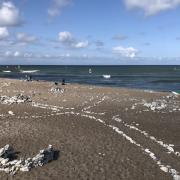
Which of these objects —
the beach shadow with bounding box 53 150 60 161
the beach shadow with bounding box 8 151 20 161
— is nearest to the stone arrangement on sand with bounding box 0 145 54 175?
the beach shadow with bounding box 8 151 20 161

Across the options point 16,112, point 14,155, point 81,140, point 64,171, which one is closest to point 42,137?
point 81,140

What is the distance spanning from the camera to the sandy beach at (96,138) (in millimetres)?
23406

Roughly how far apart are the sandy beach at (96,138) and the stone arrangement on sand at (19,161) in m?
0.36

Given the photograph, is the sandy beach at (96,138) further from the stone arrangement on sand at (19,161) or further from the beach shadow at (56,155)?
the stone arrangement on sand at (19,161)

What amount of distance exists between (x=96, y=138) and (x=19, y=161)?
8.45 m

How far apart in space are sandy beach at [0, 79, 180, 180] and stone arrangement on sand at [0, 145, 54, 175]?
363mm

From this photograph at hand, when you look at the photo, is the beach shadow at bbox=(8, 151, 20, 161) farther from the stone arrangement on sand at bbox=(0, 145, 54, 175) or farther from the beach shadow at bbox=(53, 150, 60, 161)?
the beach shadow at bbox=(53, 150, 60, 161)

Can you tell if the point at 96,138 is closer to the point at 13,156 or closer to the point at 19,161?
the point at 13,156

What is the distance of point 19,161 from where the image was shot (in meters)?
23.0

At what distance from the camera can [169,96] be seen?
63.1 metres

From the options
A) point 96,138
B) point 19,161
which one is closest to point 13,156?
point 19,161

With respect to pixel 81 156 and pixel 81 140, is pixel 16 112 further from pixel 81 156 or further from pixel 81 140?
pixel 81 156

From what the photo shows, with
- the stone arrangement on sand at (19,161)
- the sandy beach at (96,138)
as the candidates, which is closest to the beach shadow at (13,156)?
the stone arrangement on sand at (19,161)

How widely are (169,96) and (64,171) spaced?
42.6 meters
